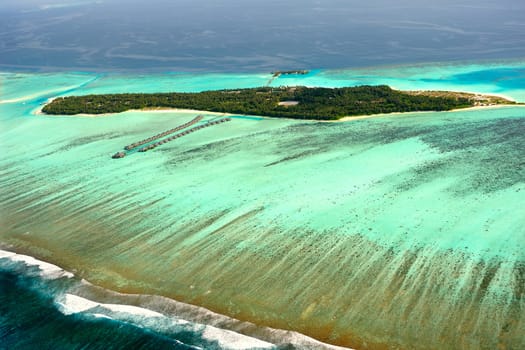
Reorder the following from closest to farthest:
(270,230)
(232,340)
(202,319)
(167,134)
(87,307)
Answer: (232,340)
(202,319)
(87,307)
(270,230)
(167,134)

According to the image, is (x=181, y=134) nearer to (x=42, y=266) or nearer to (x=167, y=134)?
(x=167, y=134)

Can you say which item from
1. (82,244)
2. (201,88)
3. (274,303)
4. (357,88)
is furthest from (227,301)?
(201,88)

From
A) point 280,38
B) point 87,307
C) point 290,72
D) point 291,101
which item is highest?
point 280,38

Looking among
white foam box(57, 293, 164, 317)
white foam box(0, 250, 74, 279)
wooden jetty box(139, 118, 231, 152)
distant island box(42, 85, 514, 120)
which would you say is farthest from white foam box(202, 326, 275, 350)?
distant island box(42, 85, 514, 120)

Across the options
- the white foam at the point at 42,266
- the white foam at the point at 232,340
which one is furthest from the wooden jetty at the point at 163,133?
the white foam at the point at 232,340

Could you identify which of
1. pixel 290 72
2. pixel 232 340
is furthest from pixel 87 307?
pixel 290 72

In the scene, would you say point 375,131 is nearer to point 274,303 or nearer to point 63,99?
point 274,303
